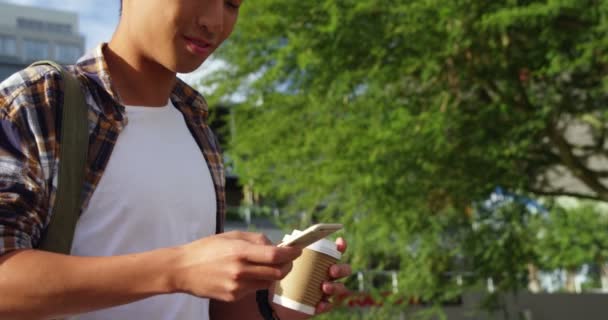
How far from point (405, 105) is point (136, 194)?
627cm

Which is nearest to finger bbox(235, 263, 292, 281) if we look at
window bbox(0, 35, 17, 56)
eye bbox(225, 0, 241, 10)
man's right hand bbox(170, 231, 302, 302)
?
man's right hand bbox(170, 231, 302, 302)

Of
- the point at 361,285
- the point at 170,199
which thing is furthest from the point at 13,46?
the point at 170,199

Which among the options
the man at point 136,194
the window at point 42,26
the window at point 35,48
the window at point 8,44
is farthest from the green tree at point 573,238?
the window at point 42,26

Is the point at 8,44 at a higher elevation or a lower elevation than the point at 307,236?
higher

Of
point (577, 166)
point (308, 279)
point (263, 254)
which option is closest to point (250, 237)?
point (263, 254)

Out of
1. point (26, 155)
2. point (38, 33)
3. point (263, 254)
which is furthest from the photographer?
point (38, 33)

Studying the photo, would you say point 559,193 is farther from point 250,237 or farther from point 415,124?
point 250,237

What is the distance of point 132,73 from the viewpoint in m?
1.46

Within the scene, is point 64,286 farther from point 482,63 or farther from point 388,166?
point 482,63

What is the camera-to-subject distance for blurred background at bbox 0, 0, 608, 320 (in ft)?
23.1

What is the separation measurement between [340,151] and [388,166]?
0.45 meters

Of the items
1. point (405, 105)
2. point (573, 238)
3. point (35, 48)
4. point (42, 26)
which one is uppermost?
point (42, 26)

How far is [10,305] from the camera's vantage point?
1.07 meters

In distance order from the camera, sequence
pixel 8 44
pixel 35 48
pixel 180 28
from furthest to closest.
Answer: pixel 35 48
pixel 8 44
pixel 180 28
